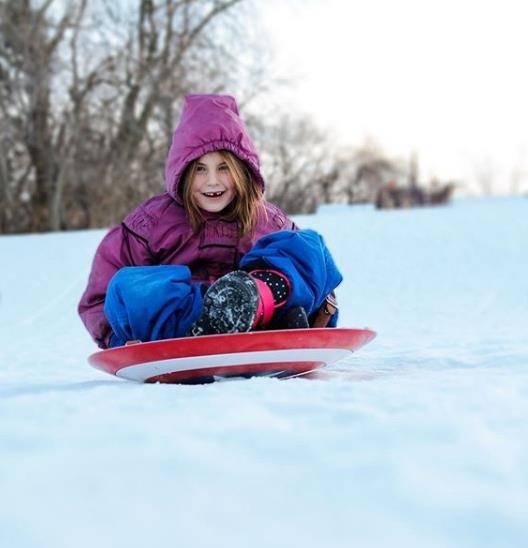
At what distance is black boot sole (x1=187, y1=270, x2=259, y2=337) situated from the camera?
1.93 m

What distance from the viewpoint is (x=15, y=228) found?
1394cm

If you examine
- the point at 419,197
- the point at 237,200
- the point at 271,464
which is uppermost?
the point at 419,197

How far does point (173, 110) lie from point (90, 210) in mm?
2434

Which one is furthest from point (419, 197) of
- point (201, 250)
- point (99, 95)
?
point (201, 250)

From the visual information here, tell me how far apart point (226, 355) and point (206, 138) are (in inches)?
32.1

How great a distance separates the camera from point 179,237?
94.1 inches

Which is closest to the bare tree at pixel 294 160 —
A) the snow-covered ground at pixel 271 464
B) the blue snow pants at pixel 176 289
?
the blue snow pants at pixel 176 289

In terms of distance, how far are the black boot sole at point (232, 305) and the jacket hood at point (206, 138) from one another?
1.94 ft

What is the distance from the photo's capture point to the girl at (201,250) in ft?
6.73

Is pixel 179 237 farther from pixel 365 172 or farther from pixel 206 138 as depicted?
pixel 365 172

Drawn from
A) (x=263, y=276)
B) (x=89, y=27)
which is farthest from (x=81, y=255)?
(x=263, y=276)

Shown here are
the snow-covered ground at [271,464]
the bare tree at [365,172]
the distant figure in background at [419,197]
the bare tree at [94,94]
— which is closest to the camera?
the snow-covered ground at [271,464]

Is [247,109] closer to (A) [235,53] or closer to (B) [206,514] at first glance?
(A) [235,53]

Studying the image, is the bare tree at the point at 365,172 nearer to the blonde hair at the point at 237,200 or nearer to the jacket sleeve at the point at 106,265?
the blonde hair at the point at 237,200
